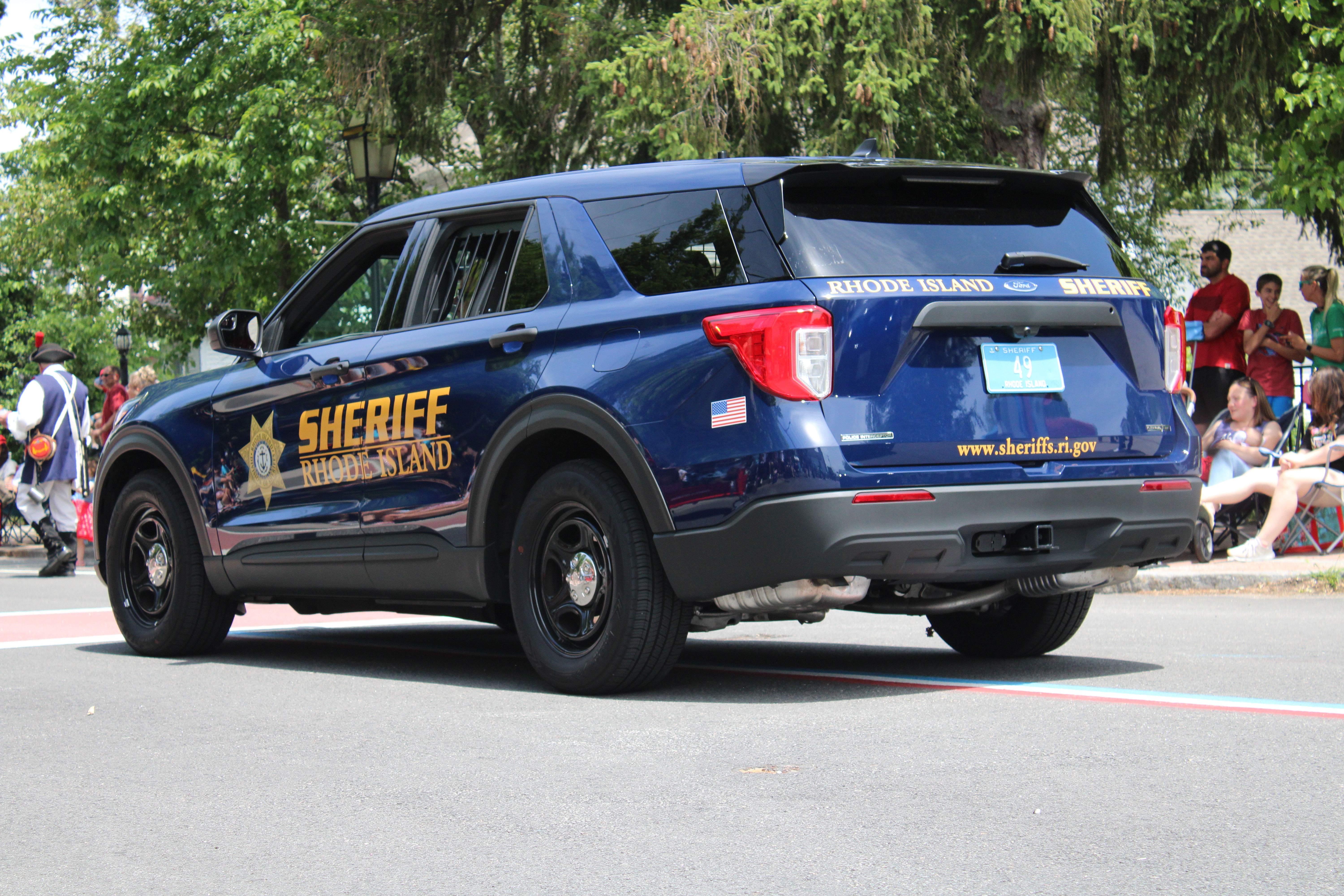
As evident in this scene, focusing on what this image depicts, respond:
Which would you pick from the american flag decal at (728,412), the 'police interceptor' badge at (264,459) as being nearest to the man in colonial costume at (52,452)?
the 'police interceptor' badge at (264,459)

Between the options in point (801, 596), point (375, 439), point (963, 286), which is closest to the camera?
point (801, 596)

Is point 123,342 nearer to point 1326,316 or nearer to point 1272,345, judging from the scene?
point 1272,345

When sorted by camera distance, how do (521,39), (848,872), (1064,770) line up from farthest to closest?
(521,39)
(1064,770)
(848,872)

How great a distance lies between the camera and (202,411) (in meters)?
7.75

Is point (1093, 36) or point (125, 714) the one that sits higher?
point (1093, 36)

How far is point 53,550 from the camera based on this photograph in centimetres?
1559

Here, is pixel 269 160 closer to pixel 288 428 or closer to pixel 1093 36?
pixel 1093 36

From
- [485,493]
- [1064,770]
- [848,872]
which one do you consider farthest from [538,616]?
[848,872]

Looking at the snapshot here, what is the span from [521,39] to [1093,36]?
30.8 feet

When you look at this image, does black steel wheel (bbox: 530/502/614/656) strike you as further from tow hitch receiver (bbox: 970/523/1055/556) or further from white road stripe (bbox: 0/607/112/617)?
white road stripe (bbox: 0/607/112/617)

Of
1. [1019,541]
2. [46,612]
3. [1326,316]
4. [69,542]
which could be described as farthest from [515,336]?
[69,542]

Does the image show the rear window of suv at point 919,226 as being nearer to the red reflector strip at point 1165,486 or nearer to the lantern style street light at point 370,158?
the red reflector strip at point 1165,486

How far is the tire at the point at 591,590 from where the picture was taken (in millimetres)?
5715

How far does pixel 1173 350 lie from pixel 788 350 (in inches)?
67.0
